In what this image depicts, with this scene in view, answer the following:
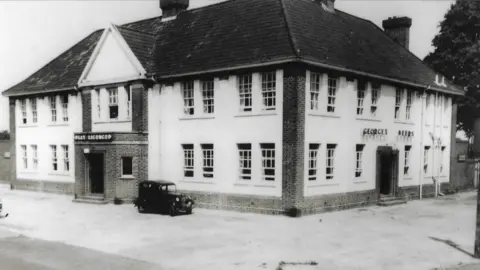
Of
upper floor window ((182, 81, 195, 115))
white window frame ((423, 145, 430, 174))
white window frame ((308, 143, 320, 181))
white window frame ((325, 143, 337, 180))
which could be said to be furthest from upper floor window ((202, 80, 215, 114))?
white window frame ((423, 145, 430, 174))

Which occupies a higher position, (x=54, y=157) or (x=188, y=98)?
(x=188, y=98)

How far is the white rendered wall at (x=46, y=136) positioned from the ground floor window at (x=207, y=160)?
10052 mm

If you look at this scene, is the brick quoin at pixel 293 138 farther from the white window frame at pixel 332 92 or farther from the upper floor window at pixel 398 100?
the upper floor window at pixel 398 100

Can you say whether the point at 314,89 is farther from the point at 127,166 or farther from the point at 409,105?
the point at 127,166

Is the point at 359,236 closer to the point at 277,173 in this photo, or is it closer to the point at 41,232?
the point at 277,173

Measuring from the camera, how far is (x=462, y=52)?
3428 centimetres

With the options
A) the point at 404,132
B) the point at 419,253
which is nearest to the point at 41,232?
the point at 419,253

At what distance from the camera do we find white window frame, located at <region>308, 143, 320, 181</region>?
2121 cm

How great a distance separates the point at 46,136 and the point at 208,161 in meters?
14.0

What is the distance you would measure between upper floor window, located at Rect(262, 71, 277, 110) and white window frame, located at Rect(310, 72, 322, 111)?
1754mm

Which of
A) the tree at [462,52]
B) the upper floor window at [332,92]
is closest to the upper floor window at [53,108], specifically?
the upper floor window at [332,92]

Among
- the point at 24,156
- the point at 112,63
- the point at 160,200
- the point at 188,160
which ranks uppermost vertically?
the point at 112,63

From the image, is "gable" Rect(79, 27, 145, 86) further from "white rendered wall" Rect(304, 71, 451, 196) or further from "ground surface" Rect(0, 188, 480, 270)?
"white rendered wall" Rect(304, 71, 451, 196)

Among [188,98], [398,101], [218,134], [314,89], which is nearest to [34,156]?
[188,98]
